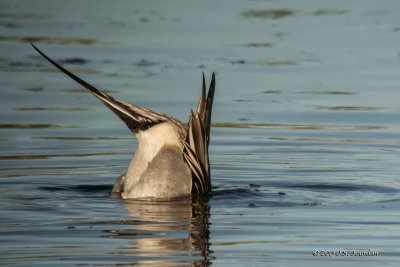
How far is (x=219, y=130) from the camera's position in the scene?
1270 centimetres

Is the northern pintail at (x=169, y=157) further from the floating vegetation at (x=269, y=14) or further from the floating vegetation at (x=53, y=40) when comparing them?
the floating vegetation at (x=269, y=14)

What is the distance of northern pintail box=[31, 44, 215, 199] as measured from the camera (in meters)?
9.32

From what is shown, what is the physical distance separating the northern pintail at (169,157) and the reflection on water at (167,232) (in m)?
0.12

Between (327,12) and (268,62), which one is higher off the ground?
(327,12)

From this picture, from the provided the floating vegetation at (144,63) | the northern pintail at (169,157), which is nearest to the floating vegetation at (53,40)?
the floating vegetation at (144,63)

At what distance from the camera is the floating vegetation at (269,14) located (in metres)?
18.9

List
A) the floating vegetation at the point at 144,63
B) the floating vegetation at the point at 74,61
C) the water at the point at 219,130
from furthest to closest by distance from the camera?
1. the floating vegetation at the point at 74,61
2. the floating vegetation at the point at 144,63
3. the water at the point at 219,130

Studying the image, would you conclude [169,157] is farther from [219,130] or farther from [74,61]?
[74,61]

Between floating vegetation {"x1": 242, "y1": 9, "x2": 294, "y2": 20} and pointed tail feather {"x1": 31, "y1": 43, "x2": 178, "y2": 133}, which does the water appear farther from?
pointed tail feather {"x1": 31, "y1": 43, "x2": 178, "y2": 133}

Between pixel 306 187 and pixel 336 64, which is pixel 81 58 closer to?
pixel 336 64

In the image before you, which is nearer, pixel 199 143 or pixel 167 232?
pixel 167 232

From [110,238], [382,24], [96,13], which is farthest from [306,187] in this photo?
[96,13]

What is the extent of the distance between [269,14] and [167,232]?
37.0ft

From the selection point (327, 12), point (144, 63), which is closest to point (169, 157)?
point (144, 63)
